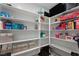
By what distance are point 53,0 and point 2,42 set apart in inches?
51.6

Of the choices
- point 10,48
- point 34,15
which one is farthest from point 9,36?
point 34,15

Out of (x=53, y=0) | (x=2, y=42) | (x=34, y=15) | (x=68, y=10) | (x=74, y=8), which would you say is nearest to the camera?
(x=53, y=0)

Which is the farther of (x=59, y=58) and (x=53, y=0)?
(x=53, y=0)

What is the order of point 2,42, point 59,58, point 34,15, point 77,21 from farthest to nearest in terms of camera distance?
point 34,15 → point 77,21 → point 2,42 → point 59,58

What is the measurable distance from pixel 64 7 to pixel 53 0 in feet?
5.58

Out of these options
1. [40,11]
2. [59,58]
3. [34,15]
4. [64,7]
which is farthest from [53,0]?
[40,11]

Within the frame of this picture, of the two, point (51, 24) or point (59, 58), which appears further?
point (51, 24)

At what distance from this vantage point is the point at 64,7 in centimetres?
241

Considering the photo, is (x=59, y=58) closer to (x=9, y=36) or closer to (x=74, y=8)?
(x=9, y=36)

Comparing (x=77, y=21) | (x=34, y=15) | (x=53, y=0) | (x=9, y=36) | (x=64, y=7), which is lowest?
(x=9, y=36)

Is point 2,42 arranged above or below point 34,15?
below

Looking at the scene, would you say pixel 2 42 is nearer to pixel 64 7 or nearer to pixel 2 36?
pixel 2 36

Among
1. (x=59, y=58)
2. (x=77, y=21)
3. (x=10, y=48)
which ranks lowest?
(x=10, y=48)

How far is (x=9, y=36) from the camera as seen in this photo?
1.73 meters
